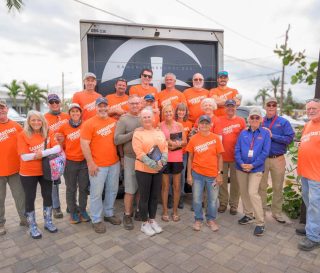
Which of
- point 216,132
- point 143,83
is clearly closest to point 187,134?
point 216,132

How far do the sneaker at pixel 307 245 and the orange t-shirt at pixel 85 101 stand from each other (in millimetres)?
3375

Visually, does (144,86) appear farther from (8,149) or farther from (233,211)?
(233,211)

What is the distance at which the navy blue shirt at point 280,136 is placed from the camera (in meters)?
3.75

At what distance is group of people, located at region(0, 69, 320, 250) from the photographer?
3365 millimetres

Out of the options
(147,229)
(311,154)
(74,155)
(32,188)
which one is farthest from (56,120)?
(311,154)

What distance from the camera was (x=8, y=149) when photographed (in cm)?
352

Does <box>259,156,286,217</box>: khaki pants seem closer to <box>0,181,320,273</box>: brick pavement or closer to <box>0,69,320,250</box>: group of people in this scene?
<box>0,69,320,250</box>: group of people

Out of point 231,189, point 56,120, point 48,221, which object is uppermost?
point 56,120

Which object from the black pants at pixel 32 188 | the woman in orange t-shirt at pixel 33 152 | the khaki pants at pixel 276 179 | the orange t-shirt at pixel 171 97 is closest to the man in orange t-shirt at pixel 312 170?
the khaki pants at pixel 276 179

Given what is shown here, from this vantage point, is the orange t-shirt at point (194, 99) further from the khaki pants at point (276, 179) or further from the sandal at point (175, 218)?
the sandal at point (175, 218)

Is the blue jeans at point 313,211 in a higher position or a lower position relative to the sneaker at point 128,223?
higher

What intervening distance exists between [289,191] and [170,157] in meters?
2.15

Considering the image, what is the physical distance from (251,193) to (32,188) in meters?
2.95

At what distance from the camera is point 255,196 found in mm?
3633
